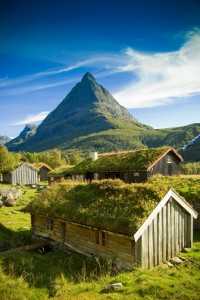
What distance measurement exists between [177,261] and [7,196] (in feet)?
93.5

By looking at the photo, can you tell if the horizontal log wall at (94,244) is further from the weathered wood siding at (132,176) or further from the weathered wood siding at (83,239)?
the weathered wood siding at (132,176)

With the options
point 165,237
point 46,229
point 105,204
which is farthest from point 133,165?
point 165,237

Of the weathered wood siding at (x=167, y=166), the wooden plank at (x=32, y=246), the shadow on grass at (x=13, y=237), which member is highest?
the weathered wood siding at (x=167, y=166)

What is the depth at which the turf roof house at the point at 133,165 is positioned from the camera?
35.8 m

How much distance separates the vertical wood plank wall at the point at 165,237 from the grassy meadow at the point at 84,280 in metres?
0.63

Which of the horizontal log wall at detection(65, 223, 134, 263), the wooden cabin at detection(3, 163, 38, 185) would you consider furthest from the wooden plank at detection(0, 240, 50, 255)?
the wooden cabin at detection(3, 163, 38, 185)

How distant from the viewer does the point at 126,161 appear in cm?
3772

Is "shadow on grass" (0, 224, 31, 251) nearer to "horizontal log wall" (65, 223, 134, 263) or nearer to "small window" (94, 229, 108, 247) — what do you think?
"horizontal log wall" (65, 223, 134, 263)

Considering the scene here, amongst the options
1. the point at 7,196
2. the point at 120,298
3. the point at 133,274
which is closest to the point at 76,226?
the point at 133,274

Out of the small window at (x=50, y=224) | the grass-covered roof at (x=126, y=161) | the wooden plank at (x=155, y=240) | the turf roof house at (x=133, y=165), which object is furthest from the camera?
the grass-covered roof at (x=126, y=161)

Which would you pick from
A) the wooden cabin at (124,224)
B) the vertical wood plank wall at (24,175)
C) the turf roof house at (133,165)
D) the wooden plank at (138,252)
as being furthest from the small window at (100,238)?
the vertical wood plank wall at (24,175)

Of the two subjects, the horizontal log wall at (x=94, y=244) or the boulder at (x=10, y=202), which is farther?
the boulder at (x=10, y=202)

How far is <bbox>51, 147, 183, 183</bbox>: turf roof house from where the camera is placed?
35.8m

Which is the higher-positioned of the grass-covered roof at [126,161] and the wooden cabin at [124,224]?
the grass-covered roof at [126,161]
